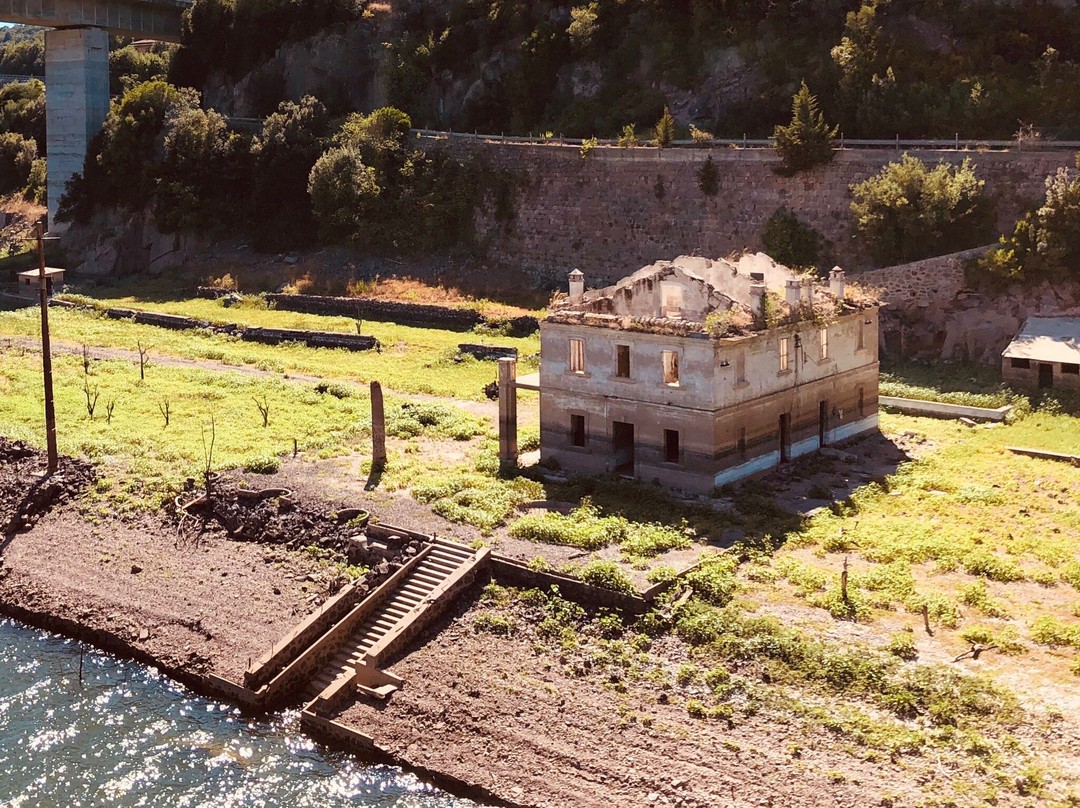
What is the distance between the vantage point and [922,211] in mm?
49625

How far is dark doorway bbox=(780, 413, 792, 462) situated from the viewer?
120 ft

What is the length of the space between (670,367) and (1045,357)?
1523 centimetres

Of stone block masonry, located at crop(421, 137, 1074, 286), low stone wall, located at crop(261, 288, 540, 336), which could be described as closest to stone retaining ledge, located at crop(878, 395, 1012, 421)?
stone block masonry, located at crop(421, 137, 1074, 286)

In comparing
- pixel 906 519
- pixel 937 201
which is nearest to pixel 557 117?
pixel 937 201

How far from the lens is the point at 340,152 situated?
6825 cm

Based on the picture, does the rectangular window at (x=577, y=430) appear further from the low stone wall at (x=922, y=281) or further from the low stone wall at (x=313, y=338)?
the low stone wall at (x=313, y=338)

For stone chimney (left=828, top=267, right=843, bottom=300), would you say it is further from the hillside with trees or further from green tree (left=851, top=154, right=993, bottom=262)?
the hillside with trees

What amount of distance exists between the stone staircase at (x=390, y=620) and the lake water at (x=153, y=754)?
1177mm

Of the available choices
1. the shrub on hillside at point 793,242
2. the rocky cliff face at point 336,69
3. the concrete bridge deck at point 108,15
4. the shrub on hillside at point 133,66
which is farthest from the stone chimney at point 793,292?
the shrub on hillside at point 133,66

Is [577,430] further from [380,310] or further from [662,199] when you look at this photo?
[380,310]

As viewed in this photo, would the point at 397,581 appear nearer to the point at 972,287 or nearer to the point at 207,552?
the point at 207,552

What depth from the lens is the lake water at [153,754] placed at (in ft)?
74.8

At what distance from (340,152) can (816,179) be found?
2688cm

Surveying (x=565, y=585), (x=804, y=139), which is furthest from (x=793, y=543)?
(x=804, y=139)
